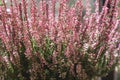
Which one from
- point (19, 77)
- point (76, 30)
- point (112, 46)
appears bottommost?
point (19, 77)

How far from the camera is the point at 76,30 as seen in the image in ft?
5.37

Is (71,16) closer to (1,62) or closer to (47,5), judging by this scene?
(47,5)

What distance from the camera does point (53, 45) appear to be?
163 cm

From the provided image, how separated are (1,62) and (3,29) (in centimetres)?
16

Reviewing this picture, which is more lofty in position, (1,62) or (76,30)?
(76,30)

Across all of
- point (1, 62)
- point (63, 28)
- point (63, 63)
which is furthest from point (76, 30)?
point (1, 62)

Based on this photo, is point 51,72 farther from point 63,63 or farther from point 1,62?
point 1,62

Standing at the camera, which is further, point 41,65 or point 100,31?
point 100,31

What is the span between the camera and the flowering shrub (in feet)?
5.18

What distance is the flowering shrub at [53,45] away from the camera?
1.58 metres

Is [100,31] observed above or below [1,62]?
above

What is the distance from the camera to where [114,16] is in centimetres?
177

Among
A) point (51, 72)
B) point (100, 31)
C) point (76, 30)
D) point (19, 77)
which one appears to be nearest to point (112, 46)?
point (100, 31)

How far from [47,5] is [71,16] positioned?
0.18 meters
